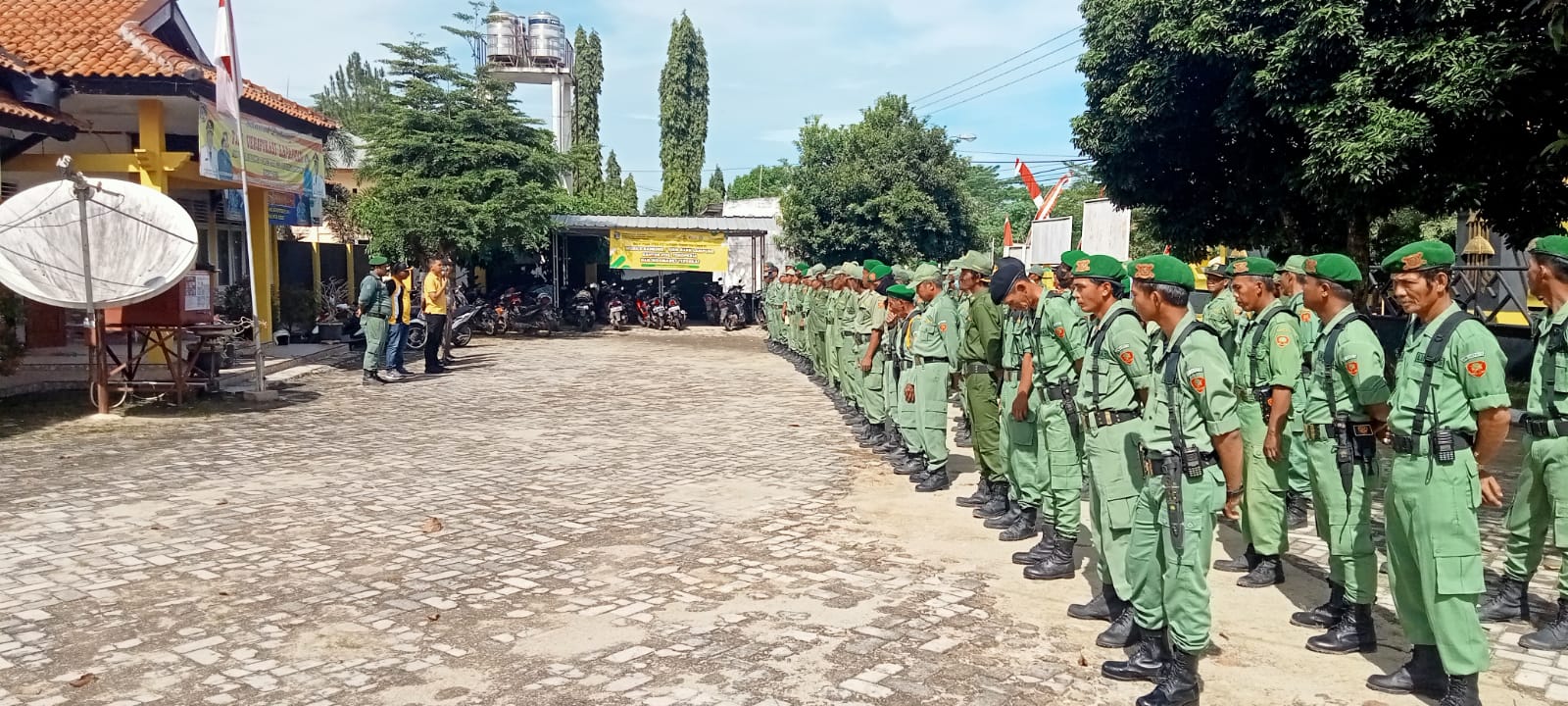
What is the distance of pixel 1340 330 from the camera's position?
15.5ft

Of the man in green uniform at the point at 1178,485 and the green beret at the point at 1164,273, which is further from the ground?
the green beret at the point at 1164,273

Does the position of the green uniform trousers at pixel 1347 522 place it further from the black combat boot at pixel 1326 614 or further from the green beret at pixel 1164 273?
the green beret at pixel 1164 273

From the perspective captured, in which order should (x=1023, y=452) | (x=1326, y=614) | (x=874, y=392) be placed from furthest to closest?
(x=874, y=392) < (x=1023, y=452) < (x=1326, y=614)

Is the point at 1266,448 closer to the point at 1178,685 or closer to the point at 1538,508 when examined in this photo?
the point at 1538,508

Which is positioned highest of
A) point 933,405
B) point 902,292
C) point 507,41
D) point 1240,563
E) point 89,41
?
point 507,41

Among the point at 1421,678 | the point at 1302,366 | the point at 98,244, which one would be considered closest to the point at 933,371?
the point at 1302,366

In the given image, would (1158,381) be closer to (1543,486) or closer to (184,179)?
(1543,486)

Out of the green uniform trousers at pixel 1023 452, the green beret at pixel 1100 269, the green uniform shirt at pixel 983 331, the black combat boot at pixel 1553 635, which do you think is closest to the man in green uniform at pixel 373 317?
the green uniform shirt at pixel 983 331

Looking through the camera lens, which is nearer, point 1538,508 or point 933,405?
point 1538,508

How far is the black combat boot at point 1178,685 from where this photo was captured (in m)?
3.87

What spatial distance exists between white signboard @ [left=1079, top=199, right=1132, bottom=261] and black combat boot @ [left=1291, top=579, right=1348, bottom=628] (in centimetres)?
944

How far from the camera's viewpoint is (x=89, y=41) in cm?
1355

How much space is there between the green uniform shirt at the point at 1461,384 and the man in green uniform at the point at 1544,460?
0.97 metres

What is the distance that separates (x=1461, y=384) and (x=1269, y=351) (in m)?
1.67
